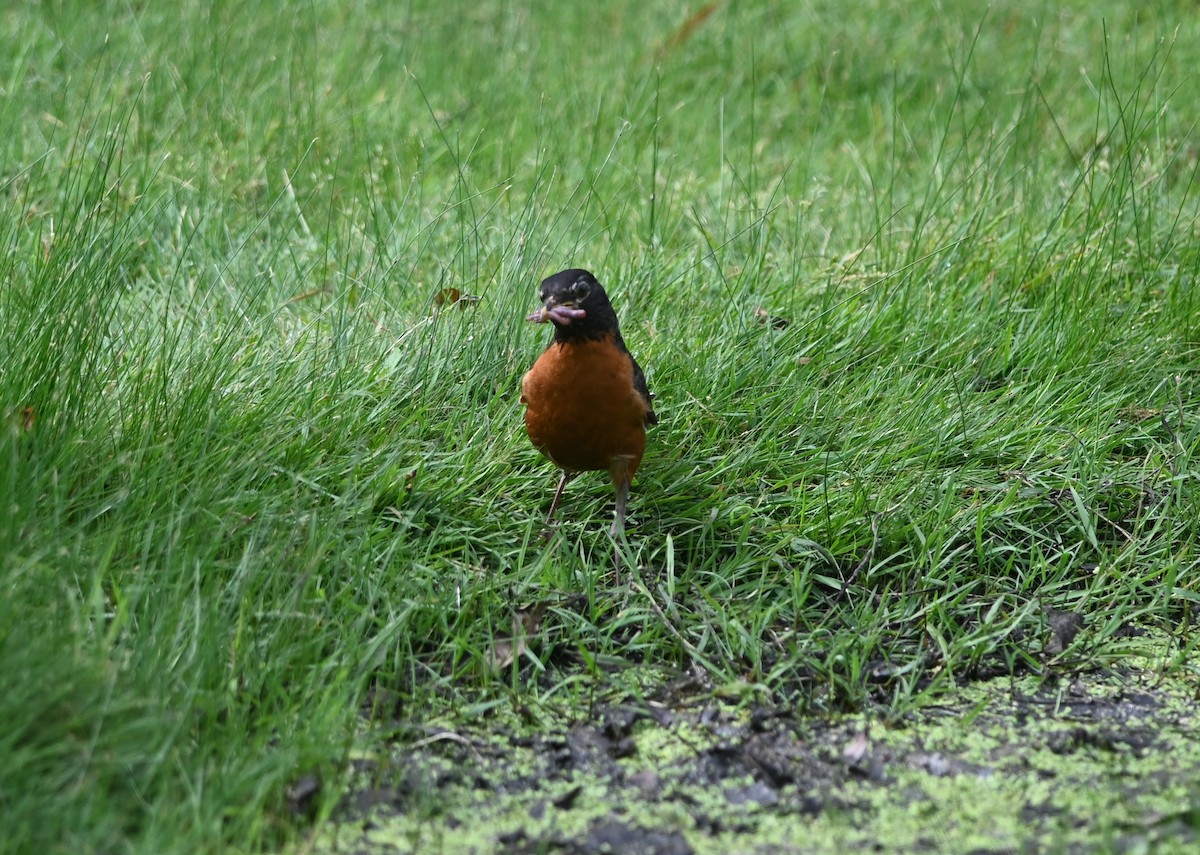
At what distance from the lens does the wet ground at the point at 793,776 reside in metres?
3.02

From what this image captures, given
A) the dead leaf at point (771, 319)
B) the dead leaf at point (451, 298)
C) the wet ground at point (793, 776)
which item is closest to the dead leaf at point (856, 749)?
the wet ground at point (793, 776)

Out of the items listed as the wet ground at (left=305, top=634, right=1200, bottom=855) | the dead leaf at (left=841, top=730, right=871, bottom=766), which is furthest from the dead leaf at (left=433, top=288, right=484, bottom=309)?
the dead leaf at (left=841, top=730, right=871, bottom=766)

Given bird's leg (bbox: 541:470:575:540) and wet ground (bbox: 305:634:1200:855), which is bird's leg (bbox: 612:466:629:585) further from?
wet ground (bbox: 305:634:1200:855)

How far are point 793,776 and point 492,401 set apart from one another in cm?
167

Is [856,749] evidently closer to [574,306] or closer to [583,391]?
[583,391]

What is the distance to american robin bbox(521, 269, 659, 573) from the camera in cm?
400

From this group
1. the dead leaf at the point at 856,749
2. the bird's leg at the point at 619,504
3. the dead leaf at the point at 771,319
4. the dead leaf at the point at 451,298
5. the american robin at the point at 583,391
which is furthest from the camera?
the dead leaf at the point at 771,319

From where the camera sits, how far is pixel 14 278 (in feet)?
13.8

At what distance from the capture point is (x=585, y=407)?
3.99 m

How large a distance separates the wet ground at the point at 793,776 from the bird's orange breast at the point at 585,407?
729 millimetres

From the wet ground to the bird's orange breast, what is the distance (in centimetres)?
73

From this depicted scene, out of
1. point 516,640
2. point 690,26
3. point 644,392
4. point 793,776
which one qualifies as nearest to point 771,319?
point 644,392

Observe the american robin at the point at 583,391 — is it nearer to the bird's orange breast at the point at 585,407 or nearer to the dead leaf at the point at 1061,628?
the bird's orange breast at the point at 585,407

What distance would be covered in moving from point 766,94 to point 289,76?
2504mm
